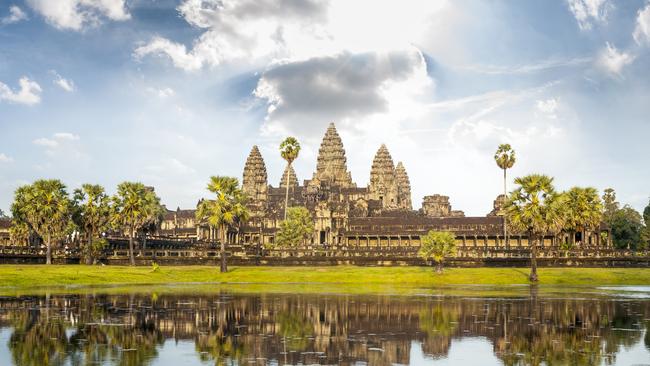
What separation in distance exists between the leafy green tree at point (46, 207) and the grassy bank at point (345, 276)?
17.9 metres

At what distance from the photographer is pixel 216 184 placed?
87188 millimetres

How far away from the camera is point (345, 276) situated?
3054 inches

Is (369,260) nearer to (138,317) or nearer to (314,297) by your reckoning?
(314,297)

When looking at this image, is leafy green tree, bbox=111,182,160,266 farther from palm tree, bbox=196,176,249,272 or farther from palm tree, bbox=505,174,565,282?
palm tree, bbox=505,174,565,282

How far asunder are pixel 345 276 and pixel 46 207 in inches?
1716

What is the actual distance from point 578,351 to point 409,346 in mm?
6104

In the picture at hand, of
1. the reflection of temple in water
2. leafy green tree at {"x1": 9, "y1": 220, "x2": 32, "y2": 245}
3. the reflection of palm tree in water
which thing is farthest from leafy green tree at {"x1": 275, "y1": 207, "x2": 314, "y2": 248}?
the reflection of palm tree in water

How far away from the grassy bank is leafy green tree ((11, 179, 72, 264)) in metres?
17.9

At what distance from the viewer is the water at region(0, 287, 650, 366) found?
2384 centimetres

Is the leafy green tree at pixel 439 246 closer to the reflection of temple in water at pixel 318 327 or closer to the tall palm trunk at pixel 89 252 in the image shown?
the reflection of temple in water at pixel 318 327

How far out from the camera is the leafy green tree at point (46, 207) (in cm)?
9488

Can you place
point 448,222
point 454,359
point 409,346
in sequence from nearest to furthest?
point 454,359 → point 409,346 → point 448,222

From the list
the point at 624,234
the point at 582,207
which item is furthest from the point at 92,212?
Answer: the point at 624,234

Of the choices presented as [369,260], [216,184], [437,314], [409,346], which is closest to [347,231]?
[369,260]
